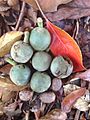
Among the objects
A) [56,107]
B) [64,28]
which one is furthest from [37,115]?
[64,28]

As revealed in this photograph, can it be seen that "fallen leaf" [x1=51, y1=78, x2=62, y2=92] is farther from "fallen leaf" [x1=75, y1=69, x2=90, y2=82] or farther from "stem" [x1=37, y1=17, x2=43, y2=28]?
"stem" [x1=37, y1=17, x2=43, y2=28]

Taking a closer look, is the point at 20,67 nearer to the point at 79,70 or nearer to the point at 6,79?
the point at 6,79

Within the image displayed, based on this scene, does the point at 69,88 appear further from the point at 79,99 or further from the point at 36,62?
the point at 36,62

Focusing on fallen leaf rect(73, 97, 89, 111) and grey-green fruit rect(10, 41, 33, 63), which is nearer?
grey-green fruit rect(10, 41, 33, 63)

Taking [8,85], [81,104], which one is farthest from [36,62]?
[81,104]

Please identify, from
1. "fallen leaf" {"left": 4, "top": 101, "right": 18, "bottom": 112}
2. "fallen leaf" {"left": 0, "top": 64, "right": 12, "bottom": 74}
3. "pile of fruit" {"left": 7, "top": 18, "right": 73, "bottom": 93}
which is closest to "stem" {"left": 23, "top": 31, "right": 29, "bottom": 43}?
"pile of fruit" {"left": 7, "top": 18, "right": 73, "bottom": 93}

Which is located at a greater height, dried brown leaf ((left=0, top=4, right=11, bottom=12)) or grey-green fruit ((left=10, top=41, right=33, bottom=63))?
dried brown leaf ((left=0, top=4, right=11, bottom=12))

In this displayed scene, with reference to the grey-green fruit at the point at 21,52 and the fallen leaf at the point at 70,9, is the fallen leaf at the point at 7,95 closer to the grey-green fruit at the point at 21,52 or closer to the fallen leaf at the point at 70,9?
the grey-green fruit at the point at 21,52

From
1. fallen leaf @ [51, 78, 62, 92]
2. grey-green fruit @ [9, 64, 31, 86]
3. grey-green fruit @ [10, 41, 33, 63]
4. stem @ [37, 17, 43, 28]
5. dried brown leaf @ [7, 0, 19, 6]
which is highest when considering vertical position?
dried brown leaf @ [7, 0, 19, 6]
